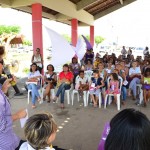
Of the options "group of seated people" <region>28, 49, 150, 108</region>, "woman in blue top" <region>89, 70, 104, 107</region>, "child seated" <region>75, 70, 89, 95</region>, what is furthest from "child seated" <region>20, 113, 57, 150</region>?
"child seated" <region>75, 70, 89, 95</region>

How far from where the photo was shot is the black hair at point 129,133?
0.79 metres

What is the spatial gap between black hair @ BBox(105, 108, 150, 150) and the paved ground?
2446mm

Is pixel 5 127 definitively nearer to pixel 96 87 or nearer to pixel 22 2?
pixel 96 87

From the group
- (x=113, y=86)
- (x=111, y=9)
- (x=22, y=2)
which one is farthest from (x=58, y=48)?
(x=111, y=9)

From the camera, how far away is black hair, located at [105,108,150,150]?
79 centimetres

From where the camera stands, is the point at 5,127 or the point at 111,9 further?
the point at 111,9

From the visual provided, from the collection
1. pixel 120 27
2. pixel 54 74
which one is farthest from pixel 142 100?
pixel 120 27

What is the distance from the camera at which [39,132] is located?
4.26 feet

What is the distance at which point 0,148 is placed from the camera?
1655 millimetres

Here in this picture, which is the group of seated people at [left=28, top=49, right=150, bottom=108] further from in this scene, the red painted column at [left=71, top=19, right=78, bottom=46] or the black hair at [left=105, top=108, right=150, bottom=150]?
the red painted column at [left=71, top=19, right=78, bottom=46]

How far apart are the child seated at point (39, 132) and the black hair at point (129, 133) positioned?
53 cm

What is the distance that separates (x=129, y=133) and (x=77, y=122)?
342cm

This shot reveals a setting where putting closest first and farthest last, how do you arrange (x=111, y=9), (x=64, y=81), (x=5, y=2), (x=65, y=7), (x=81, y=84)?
(x=64, y=81) → (x=81, y=84) → (x=5, y=2) → (x=65, y=7) → (x=111, y=9)

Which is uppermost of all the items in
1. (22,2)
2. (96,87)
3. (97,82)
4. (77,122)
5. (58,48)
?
(22,2)
